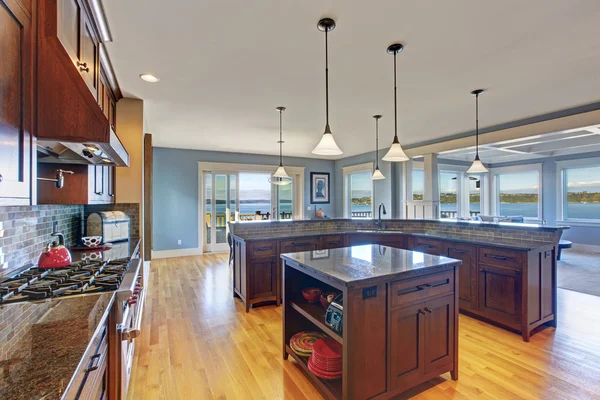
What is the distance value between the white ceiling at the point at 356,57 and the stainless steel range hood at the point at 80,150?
3.12ft

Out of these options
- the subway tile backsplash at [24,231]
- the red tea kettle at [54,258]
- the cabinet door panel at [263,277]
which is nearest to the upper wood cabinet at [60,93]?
the subway tile backsplash at [24,231]

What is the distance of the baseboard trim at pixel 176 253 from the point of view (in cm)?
618

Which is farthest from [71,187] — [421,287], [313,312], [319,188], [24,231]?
[319,188]

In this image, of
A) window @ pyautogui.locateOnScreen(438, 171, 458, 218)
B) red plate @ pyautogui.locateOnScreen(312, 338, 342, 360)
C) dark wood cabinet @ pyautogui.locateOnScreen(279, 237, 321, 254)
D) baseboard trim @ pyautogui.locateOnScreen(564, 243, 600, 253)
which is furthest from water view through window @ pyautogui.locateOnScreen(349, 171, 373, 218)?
red plate @ pyautogui.locateOnScreen(312, 338, 342, 360)

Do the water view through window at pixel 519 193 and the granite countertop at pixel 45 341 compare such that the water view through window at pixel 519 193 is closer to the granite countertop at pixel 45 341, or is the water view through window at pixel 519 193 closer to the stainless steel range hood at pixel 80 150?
the stainless steel range hood at pixel 80 150

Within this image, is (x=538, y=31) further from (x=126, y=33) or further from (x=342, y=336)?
(x=126, y=33)

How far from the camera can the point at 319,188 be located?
8273 millimetres

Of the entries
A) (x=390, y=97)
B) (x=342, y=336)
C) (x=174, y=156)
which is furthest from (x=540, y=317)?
(x=174, y=156)

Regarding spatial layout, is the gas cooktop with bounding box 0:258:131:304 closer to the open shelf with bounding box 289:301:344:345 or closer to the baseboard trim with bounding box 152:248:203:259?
the open shelf with bounding box 289:301:344:345

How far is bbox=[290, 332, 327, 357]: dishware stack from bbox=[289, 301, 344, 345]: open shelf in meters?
0.24

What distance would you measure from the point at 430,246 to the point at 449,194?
19.3 feet

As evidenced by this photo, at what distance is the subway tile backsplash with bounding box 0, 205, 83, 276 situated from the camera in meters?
1.53

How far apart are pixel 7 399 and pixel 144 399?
155 centimetres

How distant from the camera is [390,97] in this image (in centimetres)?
339
